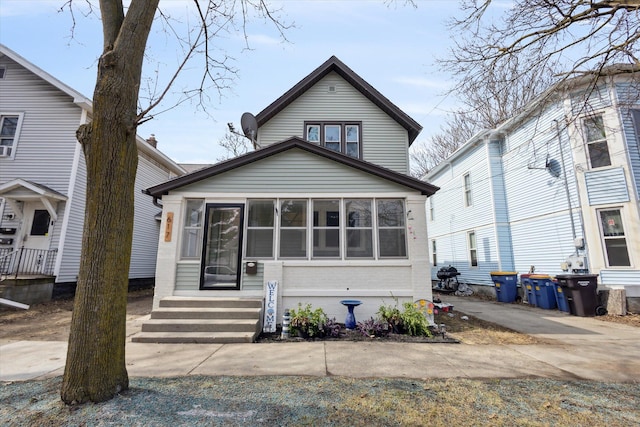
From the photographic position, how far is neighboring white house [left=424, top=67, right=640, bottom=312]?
28.5ft

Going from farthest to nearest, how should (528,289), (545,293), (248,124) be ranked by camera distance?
1. (528,289)
2. (545,293)
3. (248,124)

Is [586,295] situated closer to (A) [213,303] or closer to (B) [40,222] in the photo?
(A) [213,303]

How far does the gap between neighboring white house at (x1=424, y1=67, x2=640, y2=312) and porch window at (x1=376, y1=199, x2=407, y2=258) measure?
4384 millimetres

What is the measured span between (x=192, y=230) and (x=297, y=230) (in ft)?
8.89

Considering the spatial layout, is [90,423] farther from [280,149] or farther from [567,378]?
[280,149]

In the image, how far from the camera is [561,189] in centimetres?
1028

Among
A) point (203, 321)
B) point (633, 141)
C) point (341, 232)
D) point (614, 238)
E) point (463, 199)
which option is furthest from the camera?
point (463, 199)

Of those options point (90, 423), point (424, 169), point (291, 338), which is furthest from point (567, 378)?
point (424, 169)

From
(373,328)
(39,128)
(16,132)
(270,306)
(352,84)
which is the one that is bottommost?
(373,328)

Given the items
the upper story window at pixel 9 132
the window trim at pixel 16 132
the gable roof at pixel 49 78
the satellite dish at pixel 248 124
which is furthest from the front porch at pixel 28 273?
the satellite dish at pixel 248 124

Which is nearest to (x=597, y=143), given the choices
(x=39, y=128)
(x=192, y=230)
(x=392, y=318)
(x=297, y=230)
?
(x=392, y=318)

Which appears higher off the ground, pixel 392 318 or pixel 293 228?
pixel 293 228

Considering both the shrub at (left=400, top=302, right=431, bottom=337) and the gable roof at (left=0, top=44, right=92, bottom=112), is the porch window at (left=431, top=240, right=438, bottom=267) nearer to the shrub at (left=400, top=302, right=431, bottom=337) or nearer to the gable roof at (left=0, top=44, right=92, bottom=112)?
the shrub at (left=400, top=302, right=431, bottom=337)

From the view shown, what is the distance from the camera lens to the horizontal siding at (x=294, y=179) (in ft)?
24.6
